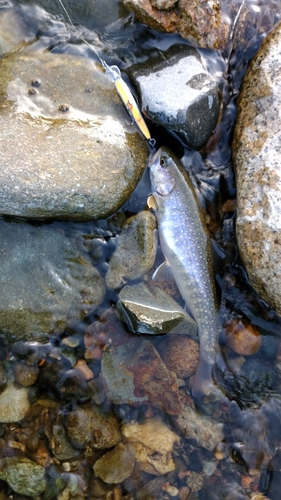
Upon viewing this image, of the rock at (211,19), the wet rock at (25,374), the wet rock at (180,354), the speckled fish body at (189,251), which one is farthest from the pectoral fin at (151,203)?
the wet rock at (25,374)

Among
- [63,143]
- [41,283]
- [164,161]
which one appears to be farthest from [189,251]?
[63,143]

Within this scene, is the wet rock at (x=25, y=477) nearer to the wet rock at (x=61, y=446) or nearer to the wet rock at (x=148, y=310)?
the wet rock at (x=61, y=446)

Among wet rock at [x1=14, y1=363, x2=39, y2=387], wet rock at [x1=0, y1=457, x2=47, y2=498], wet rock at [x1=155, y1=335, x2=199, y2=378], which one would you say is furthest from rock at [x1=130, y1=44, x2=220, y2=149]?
wet rock at [x1=0, y1=457, x2=47, y2=498]

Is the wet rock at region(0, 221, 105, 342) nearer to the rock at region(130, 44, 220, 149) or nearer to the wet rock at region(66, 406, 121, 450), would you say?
the wet rock at region(66, 406, 121, 450)

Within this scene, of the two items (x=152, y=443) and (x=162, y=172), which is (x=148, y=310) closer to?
(x=152, y=443)

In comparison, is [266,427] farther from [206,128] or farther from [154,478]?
[206,128]
